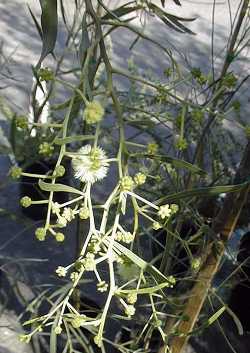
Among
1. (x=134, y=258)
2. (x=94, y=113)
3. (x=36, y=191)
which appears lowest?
(x=36, y=191)

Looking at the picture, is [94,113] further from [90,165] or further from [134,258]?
[134,258]

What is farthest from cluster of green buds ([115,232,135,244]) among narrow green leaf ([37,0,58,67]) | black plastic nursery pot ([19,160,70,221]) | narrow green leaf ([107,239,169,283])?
black plastic nursery pot ([19,160,70,221])

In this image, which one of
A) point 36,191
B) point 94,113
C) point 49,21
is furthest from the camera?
point 36,191

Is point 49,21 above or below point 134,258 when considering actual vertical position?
above

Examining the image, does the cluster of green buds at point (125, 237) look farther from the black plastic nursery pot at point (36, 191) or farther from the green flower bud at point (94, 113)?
the black plastic nursery pot at point (36, 191)

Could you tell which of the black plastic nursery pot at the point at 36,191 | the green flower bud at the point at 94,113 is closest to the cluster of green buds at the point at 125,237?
the green flower bud at the point at 94,113

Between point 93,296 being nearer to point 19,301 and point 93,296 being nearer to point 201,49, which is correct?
point 19,301

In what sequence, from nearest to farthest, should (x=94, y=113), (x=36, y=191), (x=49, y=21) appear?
(x=94, y=113), (x=49, y=21), (x=36, y=191)

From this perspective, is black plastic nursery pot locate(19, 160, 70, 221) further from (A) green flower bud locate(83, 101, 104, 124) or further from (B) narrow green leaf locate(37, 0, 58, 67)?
(A) green flower bud locate(83, 101, 104, 124)

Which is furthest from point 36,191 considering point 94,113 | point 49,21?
point 94,113
